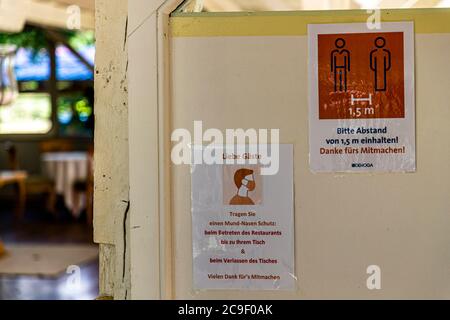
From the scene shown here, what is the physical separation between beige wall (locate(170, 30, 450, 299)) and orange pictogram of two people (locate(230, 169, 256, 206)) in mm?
94

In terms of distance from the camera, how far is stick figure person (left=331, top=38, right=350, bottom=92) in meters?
1.32

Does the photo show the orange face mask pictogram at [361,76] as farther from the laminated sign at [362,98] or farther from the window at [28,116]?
the window at [28,116]

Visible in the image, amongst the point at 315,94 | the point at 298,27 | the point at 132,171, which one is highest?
the point at 298,27

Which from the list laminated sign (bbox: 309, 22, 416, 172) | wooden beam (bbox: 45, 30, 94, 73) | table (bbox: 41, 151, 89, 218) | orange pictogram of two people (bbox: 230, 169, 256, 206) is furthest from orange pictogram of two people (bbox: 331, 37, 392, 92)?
wooden beam (bbox: 45, 30, 94, 73)

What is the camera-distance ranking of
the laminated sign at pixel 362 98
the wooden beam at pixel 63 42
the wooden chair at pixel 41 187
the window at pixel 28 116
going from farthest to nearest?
1. the window at pixel 28 116
2. the wooden beam at pixel 63 42
3. the wooden chair at pixel 41 187
4. the laminated sign at pixel 362 98

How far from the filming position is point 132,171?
1.36 m

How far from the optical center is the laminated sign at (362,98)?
4.29ft

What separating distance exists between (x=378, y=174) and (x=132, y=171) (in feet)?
1.68

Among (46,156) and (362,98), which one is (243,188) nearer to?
(362,98)

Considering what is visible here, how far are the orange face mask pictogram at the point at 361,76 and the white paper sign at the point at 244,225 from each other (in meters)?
0.15

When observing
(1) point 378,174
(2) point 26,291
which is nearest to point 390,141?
(1) point 378,174

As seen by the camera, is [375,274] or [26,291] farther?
[26,291]

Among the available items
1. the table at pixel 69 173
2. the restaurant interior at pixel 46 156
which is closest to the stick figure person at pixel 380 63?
the restaurant interior at pixel 46 156
